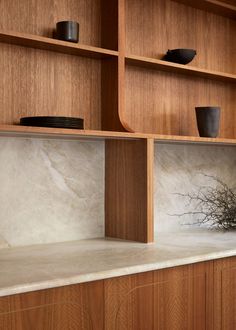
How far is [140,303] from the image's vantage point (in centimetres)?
201

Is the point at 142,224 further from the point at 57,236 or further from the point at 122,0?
the point at 122,0

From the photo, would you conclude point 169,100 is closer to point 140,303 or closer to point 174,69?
point 174,69

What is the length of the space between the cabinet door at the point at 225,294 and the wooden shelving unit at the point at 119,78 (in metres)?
0.40

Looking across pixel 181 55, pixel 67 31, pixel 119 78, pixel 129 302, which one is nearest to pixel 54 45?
pixel 67 31

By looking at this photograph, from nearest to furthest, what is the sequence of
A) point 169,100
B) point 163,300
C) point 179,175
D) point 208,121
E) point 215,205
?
1. point 163,300
2. point 208,121
3. point 169,100
4. point 179,175
5. point 215,205

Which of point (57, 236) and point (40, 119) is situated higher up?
point (40, 119)

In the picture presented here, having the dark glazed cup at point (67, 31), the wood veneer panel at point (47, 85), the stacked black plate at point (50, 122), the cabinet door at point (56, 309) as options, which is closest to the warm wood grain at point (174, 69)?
the wood veneer panel at point (47, 85)

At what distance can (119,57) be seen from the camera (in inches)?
99.9

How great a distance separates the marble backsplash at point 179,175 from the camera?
121 inches

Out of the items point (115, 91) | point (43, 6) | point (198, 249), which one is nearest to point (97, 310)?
point (198, 249)

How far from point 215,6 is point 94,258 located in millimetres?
1764

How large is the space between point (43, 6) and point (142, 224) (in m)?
1.13

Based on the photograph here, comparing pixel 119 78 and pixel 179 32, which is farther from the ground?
pixel 179 32

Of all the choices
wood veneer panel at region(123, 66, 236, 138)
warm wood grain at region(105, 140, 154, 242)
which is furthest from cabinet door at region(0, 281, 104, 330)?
wood veneer panel at region(123, 66, 236, 138)
